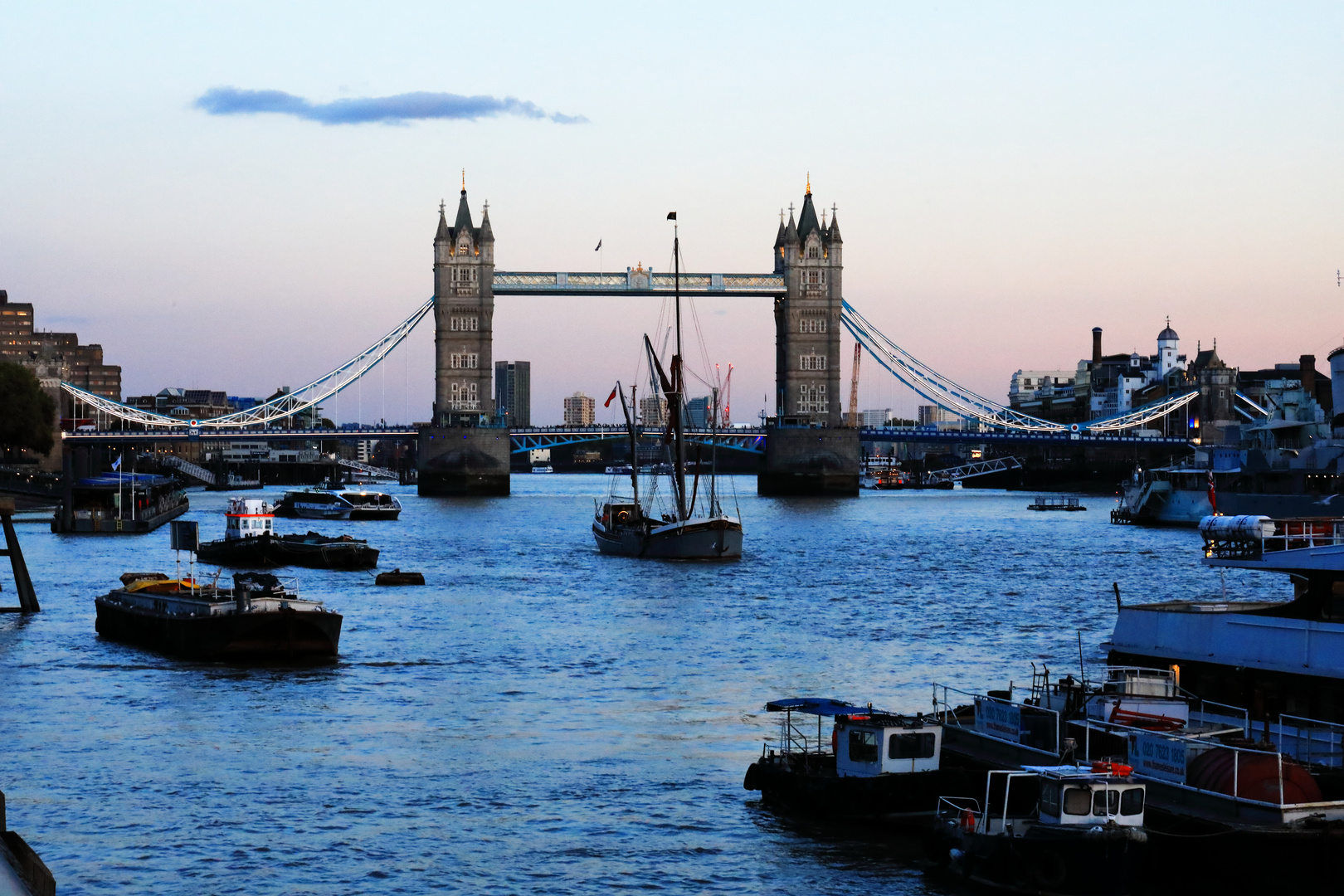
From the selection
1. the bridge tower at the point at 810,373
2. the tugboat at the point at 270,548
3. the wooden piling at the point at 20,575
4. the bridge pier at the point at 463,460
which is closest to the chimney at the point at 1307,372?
the bridge tower at the point at 810,373

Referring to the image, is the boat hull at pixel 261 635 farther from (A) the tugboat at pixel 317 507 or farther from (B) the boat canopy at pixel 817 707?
(A) the tugboat at pixel 317 507

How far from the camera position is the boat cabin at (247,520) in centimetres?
7425

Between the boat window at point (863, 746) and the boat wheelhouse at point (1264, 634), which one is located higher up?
the boat wheelhouse at point (1264, 634)

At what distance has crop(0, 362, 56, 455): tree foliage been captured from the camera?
126750 millimetres

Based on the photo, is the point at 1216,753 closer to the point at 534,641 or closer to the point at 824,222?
the point at 534,641

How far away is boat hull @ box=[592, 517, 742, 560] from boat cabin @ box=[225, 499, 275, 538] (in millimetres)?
16133

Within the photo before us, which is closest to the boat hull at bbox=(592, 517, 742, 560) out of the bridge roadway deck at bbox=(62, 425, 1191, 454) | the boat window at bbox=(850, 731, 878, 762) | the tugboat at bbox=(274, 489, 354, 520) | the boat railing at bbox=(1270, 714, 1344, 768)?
the tugboat at bbox=(274, 489, 354, 520)

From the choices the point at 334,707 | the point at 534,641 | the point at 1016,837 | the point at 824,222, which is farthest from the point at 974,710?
the point at 824,222

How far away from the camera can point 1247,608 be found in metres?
25.6

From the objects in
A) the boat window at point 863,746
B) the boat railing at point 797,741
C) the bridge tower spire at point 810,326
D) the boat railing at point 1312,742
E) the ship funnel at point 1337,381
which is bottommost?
the boat railing at point 797,741

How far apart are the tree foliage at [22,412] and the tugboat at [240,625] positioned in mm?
92066

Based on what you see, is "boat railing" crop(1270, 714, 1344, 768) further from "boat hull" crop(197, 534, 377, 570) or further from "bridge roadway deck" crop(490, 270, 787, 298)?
"bridge roadway deck" crop(490, 270, 787, 298)

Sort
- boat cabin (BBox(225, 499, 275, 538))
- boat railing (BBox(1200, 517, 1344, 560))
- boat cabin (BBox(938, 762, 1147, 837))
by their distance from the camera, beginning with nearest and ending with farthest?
boat cabin (BBox(938, 762, 1147, 837)) → boat railing (BBox(1200, 517, 1344, 560)) → boat cabin (BBox(225, 499, 275, 538))

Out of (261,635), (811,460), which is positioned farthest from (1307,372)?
(261,635)
